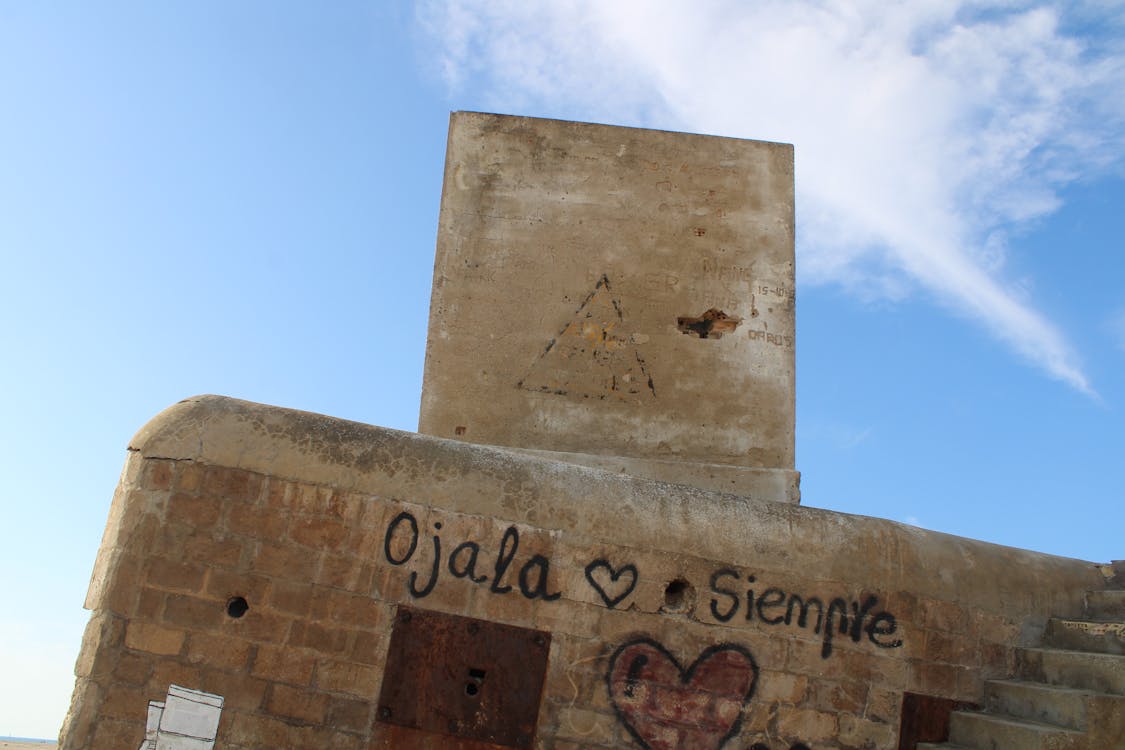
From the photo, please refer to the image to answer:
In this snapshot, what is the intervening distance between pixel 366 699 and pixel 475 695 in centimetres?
54

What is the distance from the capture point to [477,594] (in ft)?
15.7

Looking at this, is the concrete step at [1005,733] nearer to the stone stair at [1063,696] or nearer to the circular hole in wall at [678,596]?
the stone stair at [1063,696]

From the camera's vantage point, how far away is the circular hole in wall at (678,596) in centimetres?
491

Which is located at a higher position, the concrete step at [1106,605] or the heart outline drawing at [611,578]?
the concrete step at [1106,605]

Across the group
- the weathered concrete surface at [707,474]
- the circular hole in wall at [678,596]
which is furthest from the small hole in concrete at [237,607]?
the weathered concrete surface at [707,474]

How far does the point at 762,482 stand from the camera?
22.2 ft

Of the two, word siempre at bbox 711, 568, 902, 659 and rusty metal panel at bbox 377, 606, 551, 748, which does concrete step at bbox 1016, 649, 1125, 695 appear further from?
rusty metal panel at bbox 377, 606, 551, 748

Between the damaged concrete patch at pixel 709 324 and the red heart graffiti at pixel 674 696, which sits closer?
the red heart graffiti at pixel 674 696

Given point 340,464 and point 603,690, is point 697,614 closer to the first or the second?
point 603,690

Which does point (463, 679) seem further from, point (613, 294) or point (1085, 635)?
point (1085, 635)

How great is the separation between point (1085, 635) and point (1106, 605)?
0.39m

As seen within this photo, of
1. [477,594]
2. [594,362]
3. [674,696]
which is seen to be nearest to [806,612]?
[674,696]

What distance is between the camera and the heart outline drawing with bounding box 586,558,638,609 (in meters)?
4.86

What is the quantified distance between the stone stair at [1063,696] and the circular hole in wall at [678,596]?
1500 mm
